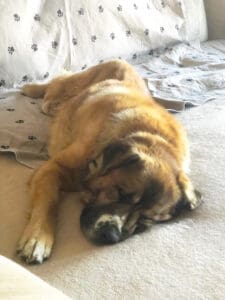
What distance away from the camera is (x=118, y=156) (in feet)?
4.91

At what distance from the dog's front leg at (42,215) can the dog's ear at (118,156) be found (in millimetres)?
187

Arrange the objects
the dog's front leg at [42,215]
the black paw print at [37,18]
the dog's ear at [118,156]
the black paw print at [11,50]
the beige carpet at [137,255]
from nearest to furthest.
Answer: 1. the beige carpet at [137,255]
2. the dog's front leg at [42,215]
3. the dog's ear at [118,156]
4. the black paw print at [11,50]
5. the black paw print at [37,18]

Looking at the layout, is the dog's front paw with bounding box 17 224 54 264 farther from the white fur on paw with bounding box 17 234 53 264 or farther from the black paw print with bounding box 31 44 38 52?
the black paw print with bounding box 31 44 38 52

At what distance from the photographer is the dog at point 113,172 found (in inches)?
54.9

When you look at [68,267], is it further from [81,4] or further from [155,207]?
[81,4]

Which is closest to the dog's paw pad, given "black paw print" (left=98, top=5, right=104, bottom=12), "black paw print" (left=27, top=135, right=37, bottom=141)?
"black paw print" (left=27, top=135, right=37, bottom=141)

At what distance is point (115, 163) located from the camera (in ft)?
4.88

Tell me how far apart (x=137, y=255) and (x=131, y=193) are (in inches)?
7.6

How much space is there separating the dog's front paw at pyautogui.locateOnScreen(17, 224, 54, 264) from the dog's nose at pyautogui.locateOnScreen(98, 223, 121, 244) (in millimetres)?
138

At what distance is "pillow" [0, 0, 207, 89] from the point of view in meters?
2.24

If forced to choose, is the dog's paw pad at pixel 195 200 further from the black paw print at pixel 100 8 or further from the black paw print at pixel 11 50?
the black paw print at pixel 100 8

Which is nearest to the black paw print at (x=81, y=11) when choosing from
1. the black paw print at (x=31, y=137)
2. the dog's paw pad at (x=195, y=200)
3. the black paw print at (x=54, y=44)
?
the black paw print at (x=54, y=44)

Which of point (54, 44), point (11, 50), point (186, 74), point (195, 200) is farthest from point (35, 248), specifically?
point (186, 74)

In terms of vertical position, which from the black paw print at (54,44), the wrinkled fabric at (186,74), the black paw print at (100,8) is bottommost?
the wrinkled fabric at (186,74)
